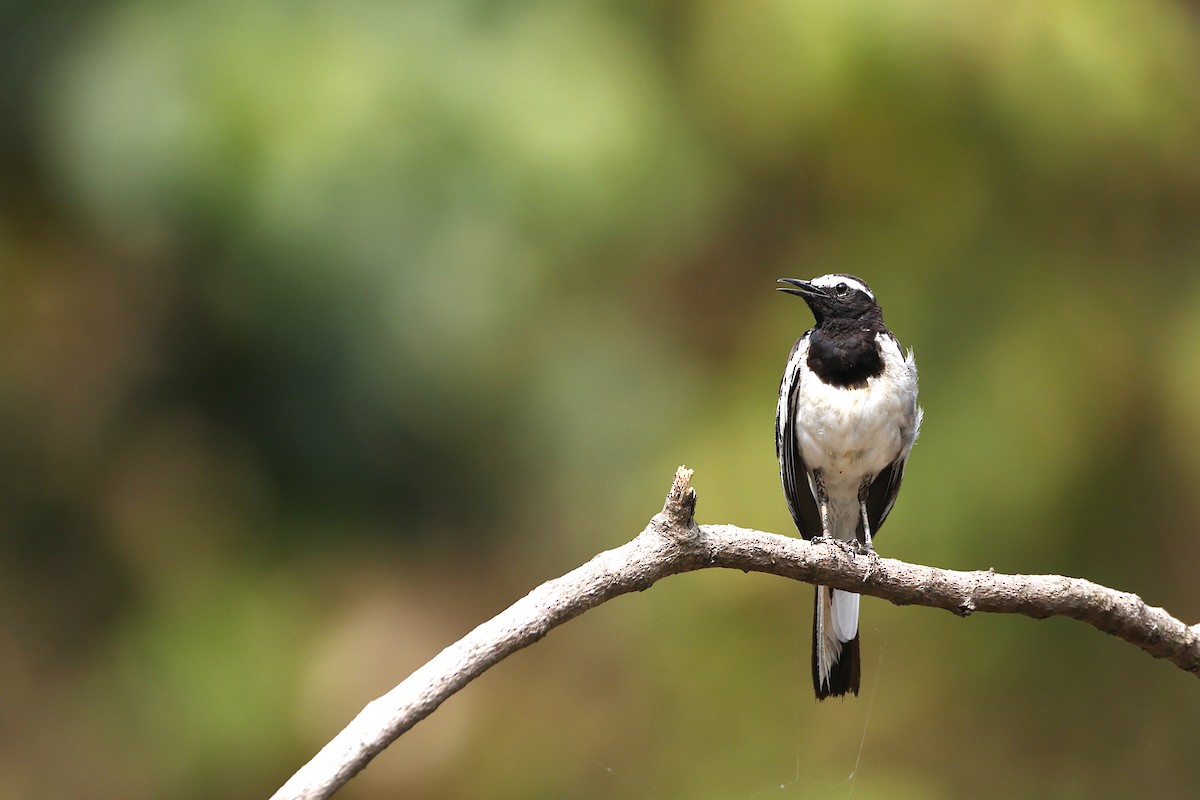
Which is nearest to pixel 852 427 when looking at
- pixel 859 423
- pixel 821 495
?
pixel 859 423

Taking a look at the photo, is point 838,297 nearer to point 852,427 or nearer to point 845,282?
point 845,282

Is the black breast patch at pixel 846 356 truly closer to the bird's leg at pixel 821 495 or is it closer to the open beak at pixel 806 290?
the open beak at pixel 806 290

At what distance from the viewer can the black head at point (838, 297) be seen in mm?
3361

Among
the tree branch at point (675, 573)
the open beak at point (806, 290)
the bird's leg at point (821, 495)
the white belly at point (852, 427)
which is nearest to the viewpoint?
the tree branch at point (675, 573)

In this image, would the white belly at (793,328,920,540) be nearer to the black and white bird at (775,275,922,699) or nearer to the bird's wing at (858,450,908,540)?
the black and white bird at (775,275,922,699)

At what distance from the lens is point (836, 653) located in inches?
128

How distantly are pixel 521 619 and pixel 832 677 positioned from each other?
1.67 metres

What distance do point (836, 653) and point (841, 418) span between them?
0.67 metres

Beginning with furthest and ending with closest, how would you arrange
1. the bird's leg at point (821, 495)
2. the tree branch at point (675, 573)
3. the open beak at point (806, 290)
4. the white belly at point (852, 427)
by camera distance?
the bird's leg at point (821, 495) → the open beak at point (806, 290) → the white belly at point (852, 427) → the tree branch at point (675, 573)

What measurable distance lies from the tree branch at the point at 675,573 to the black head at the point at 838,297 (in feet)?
3.66

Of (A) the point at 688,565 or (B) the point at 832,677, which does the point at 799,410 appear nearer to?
(B) the point at 832,677

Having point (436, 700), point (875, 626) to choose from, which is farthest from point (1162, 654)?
point (875, 626)

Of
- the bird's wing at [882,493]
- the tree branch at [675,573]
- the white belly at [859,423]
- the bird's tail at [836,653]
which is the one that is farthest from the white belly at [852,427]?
the tree branch at [675,573]

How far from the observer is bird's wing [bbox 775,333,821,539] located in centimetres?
339
